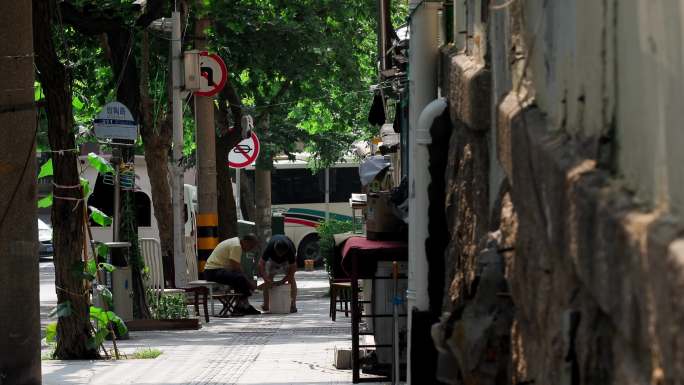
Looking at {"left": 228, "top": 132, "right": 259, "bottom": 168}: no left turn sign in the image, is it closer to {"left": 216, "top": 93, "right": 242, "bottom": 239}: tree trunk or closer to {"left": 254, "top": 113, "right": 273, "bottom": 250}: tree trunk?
{"left": 216, "top": 93, "right": 242, "bottom": 239}: tree trunk

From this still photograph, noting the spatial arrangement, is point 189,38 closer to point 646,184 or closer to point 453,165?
point 453,165

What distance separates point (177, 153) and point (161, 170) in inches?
129

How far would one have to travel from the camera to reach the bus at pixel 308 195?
49312 mm

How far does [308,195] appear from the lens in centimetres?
5041

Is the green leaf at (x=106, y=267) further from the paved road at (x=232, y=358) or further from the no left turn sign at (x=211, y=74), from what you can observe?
the no left turn sign at (x=211, y=74)

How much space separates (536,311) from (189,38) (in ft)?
73.9

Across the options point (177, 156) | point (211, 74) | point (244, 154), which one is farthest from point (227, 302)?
point (244, 154)

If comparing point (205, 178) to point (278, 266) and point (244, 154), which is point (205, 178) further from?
point (244, 154)

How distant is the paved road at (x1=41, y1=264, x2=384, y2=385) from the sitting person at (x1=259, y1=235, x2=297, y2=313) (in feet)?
4.53

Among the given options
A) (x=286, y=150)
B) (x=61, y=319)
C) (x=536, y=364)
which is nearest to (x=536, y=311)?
(x=536, y=364)

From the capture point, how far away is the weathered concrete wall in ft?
8.96

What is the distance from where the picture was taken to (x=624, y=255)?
2.80 metres

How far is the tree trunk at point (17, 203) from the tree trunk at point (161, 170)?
1446cm

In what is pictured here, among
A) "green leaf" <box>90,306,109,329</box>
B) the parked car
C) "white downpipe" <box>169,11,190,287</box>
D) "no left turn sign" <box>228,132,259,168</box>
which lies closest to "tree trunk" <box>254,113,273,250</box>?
"no left turn sign" <box>228,132,259,168</box>
